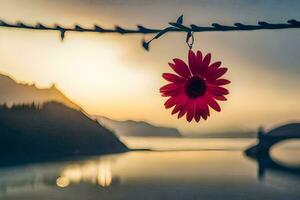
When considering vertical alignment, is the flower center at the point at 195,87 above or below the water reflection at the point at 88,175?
above

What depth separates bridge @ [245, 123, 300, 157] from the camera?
1.58 m

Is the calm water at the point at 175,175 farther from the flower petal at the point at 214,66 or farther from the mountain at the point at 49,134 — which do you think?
the flower petal at the point at 214,66

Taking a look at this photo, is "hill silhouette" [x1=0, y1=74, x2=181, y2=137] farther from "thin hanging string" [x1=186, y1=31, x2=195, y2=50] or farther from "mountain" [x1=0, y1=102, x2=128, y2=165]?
"thin hanging string" [x1=186, y1=31, x2=195, y2=50]

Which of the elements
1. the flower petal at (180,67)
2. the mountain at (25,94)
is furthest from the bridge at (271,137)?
the mountain at (25,94)

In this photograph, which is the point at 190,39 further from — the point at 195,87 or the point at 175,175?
the point at 175,175

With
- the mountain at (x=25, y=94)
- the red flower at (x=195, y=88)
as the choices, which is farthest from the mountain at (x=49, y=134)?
the red flower at (x=195, y=88)

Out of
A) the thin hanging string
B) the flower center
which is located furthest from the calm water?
the thin hanging string

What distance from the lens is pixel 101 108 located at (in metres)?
1.59

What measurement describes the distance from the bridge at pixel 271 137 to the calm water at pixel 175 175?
0.02 metres

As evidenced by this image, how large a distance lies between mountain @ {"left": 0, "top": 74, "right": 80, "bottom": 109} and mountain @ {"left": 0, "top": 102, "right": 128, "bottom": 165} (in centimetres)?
2

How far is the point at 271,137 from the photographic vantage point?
1.58 meters

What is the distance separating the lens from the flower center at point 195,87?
1.58 m

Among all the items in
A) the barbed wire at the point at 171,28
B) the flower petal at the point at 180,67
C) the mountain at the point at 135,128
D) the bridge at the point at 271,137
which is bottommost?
the bridge at the point at 271,137

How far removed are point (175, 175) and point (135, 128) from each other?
0.18 meters
